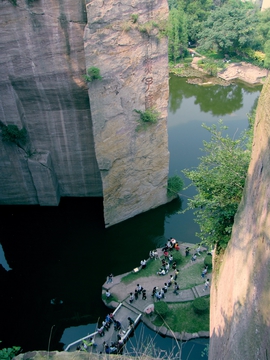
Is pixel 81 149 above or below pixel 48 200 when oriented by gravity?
above

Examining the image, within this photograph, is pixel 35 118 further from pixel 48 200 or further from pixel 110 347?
pixel 110 347

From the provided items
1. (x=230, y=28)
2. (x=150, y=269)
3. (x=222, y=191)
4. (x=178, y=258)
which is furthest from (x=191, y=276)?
(x=230, y=28)

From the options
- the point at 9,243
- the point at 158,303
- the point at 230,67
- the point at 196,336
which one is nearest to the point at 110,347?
the point at 158,303

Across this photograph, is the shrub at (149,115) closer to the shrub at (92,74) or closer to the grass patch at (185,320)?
the shrub at (92,74)

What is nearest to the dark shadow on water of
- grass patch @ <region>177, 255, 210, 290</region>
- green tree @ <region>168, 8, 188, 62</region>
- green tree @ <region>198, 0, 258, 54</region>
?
grass patch @ <region>177, 255, 210, 290</region>

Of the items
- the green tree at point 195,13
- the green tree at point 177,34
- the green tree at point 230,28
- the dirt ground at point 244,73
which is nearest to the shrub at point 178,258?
the dirt ground at point 244,73

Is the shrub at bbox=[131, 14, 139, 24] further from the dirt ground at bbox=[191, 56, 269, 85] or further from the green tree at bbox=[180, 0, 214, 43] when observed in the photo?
the green tree at bbox=[180, 0, 214, 43]
